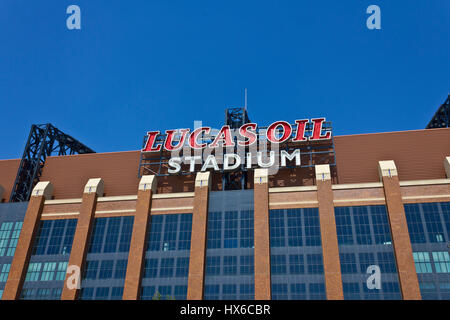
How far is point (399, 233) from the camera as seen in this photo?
182 feet

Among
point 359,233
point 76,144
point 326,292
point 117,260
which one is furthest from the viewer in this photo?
→ point 76,144

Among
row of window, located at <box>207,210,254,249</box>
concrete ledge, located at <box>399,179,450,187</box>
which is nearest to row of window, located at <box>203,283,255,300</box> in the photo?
row of window, located at <box>207,210,254,249</box>

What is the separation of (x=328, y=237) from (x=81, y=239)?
37.5m

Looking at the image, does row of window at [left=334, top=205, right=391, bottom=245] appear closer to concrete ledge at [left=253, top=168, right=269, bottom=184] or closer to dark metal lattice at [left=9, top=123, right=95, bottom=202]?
concrete ledge at [left=253, top=168, right=269, bottom=184]

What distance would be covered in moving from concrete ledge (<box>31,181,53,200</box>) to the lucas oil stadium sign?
57.8 ft

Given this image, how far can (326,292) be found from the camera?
5416cm

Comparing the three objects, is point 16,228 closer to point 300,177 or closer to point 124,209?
point 124,209

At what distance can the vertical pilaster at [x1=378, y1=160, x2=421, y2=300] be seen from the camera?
5212 cm

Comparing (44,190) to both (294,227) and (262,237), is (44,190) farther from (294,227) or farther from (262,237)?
(294,227)

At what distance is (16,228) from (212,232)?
33.7m

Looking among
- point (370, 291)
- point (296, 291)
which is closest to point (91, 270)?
point (296, 291)

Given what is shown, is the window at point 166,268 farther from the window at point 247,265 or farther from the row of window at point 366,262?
the row of window at point 366,262

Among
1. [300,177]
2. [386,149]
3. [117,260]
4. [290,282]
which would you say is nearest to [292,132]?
[300,177]

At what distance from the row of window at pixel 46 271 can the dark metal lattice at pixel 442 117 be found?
74.6 m
